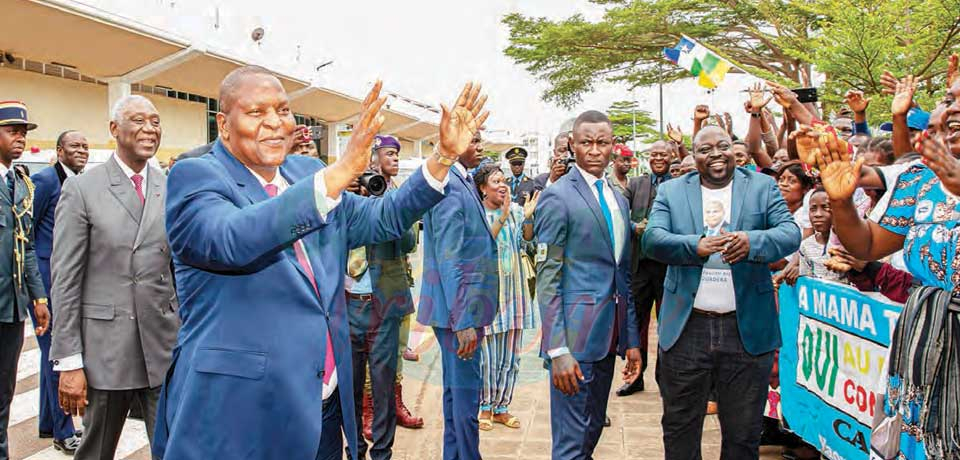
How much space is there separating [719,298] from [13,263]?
4286 millimetres

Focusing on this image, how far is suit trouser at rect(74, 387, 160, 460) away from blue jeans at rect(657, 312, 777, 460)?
8.65ft

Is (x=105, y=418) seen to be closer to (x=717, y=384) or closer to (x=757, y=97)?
(x=717, y=384)

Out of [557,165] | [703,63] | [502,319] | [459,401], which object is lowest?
[459,401]

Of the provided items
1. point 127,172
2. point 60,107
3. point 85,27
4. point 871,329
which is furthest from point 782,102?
point 60,107

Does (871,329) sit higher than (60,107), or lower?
lower

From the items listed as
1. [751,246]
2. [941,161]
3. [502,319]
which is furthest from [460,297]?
[941,161]

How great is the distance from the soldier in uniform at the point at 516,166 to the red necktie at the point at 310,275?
6.24m

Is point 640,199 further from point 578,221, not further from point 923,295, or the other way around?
point 923,295

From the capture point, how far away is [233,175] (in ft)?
7.43

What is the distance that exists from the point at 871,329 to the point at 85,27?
20318mm

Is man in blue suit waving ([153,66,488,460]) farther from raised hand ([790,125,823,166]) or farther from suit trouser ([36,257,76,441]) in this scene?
suit trouser ([36,257,76,441])

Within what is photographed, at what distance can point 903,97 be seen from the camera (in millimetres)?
3875

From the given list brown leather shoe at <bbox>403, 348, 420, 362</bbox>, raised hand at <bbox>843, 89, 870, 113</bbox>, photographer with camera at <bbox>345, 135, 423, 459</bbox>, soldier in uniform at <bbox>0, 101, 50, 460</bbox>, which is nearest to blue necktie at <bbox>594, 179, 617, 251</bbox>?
photographer with camera at <bbox>345, 135, 423, 459</bbox>

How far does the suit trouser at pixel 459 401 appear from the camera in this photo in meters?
4.14
